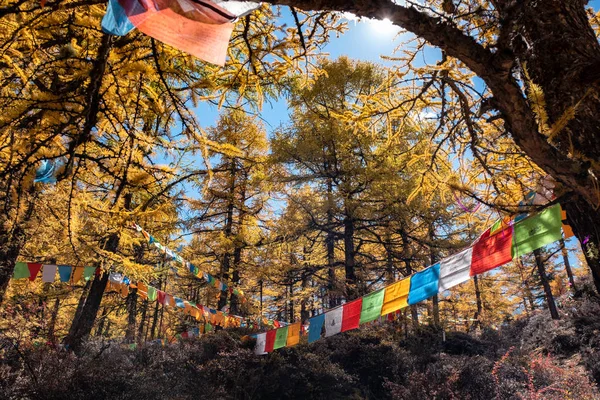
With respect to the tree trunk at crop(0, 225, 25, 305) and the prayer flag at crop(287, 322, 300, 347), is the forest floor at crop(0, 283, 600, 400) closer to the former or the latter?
the tree trunk at crop(0, 225, 25, 305)

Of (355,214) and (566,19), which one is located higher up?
(355,214)

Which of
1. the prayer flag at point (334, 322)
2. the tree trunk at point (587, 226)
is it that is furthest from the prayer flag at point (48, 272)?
the tree trunk at point (587, 226)

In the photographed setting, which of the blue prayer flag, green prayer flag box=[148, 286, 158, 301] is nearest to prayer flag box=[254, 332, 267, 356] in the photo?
green prayer flag box=[148, 286, 158, 301]

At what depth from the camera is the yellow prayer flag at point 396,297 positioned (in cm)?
569

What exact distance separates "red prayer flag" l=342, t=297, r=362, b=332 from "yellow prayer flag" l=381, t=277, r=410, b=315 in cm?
69

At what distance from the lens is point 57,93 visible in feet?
10.0

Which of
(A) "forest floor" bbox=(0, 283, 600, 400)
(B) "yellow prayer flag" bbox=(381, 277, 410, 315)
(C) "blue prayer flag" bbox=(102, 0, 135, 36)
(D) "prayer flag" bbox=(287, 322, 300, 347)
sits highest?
(C) "blue prayer flag" bbox=(102, 0, 135, 36)

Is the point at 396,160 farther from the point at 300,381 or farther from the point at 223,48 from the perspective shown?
the point at 223,48

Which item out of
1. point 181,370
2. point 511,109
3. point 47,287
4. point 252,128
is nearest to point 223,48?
point 511,109

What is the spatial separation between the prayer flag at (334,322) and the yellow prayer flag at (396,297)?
1.26 metres

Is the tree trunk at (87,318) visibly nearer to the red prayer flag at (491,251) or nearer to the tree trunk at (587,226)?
the red prayer flag at (491,251)

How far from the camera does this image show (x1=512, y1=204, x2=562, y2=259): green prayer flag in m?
4.00

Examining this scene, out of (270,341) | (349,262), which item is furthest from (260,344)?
(349,262)

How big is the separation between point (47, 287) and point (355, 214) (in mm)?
15707
